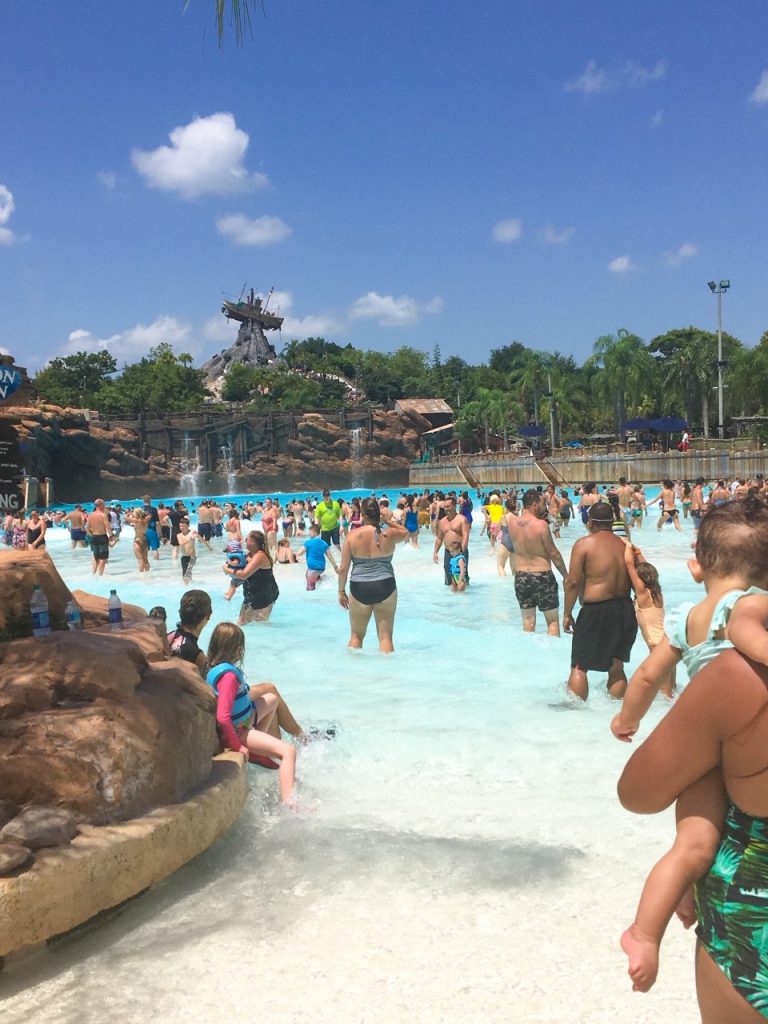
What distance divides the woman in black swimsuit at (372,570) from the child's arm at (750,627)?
6114 millimetres

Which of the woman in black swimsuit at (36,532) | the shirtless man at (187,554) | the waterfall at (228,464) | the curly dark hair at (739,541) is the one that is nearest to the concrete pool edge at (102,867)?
the curly dark hair at (739,541)

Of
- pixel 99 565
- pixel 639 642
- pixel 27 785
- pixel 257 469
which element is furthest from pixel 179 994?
pixel 257 469

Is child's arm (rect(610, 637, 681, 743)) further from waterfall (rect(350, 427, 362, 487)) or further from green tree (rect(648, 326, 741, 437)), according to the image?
waterfall (rect(350, 427, 362, 487))

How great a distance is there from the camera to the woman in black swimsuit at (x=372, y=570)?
793 centimetres

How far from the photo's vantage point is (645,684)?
6.83 feet

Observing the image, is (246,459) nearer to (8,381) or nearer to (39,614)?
(8,381)

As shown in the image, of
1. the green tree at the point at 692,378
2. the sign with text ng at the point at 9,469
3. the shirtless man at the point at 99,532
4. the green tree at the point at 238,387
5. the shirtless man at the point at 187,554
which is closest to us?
the sign with text ng at the point at 9,469

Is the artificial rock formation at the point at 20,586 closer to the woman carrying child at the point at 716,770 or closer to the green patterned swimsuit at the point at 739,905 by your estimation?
the woman carrying child at the point at 716,770

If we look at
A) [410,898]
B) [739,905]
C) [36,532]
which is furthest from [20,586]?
[36,532]

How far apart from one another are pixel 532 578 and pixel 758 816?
22.5ft

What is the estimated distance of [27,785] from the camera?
3418mm

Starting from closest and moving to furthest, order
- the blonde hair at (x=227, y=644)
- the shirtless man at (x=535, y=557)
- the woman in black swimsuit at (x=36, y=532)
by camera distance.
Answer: the blonde hair at (x=227, y=644) < the shirtless man at (x=535, y=557) < the woman in black swimsuit at (x=36, y=532)

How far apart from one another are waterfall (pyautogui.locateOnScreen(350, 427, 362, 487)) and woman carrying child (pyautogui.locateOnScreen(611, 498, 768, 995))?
232 feet

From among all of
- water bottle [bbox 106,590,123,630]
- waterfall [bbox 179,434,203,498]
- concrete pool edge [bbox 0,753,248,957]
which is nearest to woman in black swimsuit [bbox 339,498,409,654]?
water bottle [bbox 106,590,123,630]
